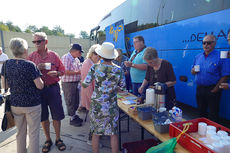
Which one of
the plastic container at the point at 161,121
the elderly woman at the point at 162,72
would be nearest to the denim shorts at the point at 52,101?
the elderly woman at the point at 162,72

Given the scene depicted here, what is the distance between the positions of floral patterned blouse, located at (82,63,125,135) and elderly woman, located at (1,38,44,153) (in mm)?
680

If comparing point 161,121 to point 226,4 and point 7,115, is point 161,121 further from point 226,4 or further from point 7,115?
point 226,4

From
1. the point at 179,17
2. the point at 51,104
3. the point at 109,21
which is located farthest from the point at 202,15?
the point at 109,21

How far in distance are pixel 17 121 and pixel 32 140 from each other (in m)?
0.34

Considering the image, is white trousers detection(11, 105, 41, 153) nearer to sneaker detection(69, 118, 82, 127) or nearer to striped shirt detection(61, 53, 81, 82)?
striped shirt detection(61, 53, 81, 82)

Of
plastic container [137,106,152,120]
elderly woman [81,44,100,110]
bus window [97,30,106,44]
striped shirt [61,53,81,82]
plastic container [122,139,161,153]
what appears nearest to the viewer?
plastic container [137,106,152,120]

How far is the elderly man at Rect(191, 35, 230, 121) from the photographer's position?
265 cm

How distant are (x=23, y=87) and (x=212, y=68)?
282 centimetres

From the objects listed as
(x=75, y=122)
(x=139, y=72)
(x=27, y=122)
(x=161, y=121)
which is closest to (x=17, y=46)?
(x=27, y=122)

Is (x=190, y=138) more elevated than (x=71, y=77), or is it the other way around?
(x=71, y=77)

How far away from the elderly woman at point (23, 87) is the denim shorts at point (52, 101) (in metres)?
0.44

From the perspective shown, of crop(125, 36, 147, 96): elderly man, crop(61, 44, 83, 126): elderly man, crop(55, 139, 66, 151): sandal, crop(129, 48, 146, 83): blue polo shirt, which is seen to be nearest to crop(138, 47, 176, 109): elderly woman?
crop(125, 36, 147, 96): elderly man

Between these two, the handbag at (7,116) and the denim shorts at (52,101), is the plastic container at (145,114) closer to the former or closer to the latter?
the denim shorts at (52,101)

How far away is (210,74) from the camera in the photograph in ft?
8.87
